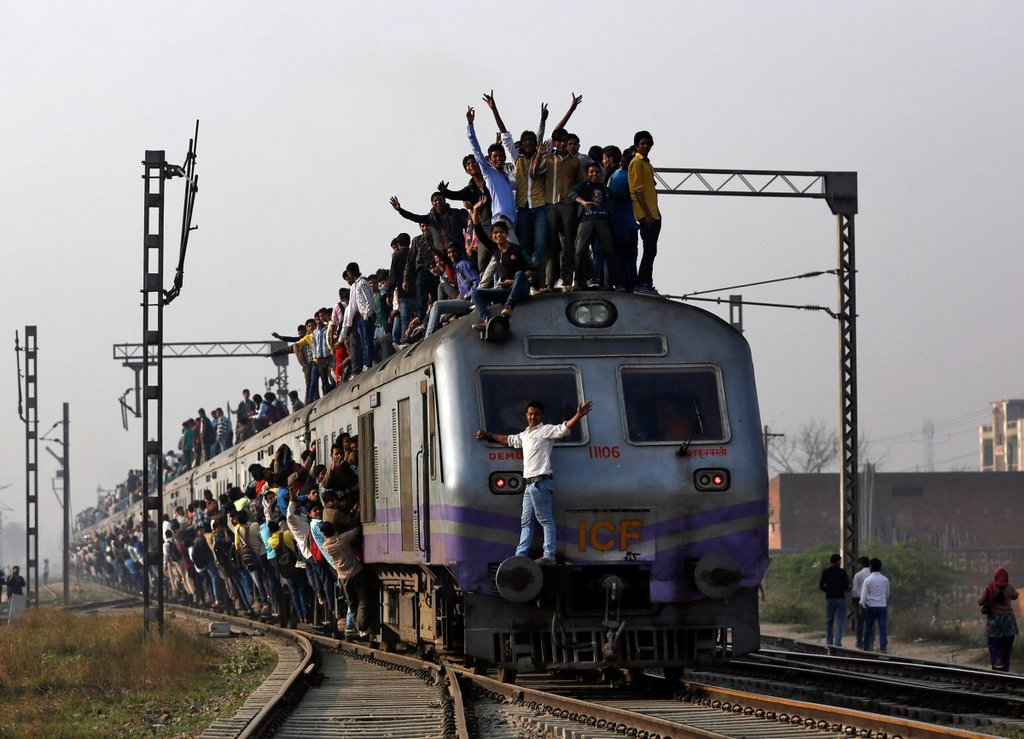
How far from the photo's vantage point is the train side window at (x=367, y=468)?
15469 millimetres

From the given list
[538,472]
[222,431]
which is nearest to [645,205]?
[538,472]

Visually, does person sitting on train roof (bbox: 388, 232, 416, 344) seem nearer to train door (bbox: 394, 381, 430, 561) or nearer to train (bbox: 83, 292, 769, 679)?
train door (bbox: 394, 381, 430, 561)

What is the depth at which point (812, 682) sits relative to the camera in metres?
14.4

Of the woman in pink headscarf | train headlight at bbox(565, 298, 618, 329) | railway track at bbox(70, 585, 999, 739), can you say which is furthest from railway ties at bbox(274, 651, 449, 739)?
the woman in pink headscarf

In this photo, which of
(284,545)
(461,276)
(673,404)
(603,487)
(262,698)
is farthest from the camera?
(284,545)

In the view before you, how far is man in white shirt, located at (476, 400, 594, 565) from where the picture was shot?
39.1ft

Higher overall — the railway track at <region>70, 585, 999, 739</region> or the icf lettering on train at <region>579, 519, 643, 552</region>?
the icf lettering on train at <region>579, 519, 643, 552</region>

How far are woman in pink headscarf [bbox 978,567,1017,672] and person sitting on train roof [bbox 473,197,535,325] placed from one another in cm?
811

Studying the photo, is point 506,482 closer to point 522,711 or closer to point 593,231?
point 522,711

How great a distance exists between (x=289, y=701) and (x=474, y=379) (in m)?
3.03

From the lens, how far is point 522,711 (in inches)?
470

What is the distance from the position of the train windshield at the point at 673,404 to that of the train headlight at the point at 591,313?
0.43 metres

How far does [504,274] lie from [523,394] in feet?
8.22

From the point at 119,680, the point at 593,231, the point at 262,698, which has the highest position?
the point at 593,231
